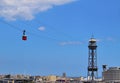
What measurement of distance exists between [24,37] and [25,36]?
0.67 meters

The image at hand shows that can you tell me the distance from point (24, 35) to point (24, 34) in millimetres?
267

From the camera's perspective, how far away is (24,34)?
75000 millimetres

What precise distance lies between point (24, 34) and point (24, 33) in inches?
7.7

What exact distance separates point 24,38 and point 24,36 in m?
0.96

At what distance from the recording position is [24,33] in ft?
246

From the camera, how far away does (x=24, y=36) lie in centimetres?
7469

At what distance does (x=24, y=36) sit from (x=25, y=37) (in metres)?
0.35

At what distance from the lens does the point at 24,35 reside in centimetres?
7481

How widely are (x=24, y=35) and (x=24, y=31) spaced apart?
1.29 metres

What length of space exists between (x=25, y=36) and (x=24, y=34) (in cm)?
43

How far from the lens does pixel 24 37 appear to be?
244ft

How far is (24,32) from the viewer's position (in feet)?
244

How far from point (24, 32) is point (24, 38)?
1.28 meters

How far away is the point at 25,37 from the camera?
74.9m
